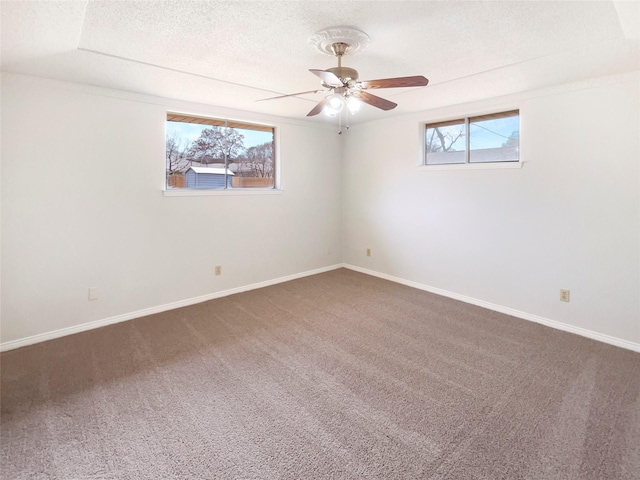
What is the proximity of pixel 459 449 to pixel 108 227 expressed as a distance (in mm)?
3430

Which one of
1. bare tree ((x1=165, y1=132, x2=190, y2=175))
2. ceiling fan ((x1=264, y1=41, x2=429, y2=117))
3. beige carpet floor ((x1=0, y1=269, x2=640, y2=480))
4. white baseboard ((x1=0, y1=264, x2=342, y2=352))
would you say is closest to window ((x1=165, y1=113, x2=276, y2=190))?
bare tree ((x1=165, y1=132, x2=190, y2=175))

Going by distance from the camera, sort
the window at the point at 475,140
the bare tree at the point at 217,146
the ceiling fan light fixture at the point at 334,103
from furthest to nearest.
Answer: the bare tree at the point at 217,146, the window at the point at 475,140, the ceiling fan light fixture at the point at 334,103

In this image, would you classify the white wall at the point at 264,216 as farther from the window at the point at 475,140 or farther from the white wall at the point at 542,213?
the window at the point at 475,140

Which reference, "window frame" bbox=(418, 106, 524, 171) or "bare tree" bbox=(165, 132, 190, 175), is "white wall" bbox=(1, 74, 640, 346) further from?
→ "bare tree" bbox=(165, 132, 190, 175)

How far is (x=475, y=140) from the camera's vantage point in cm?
385

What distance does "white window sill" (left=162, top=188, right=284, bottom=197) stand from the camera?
12.0 feet

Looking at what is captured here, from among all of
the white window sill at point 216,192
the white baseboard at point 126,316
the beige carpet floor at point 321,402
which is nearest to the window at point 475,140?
the beige carpet floor at point 321,402

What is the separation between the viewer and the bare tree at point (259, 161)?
4.32m

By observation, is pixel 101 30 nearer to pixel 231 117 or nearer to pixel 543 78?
pixel 231 117

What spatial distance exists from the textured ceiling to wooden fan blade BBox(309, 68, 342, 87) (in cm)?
30

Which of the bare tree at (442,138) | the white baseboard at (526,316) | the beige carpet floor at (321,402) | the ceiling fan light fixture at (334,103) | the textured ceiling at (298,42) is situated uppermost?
the textured ceiling at (298,42)

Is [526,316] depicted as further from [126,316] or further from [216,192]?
[126,316]

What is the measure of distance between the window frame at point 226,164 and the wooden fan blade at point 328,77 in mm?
2251

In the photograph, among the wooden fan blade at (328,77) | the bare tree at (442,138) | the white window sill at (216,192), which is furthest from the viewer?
the bare tree at (442,138)
